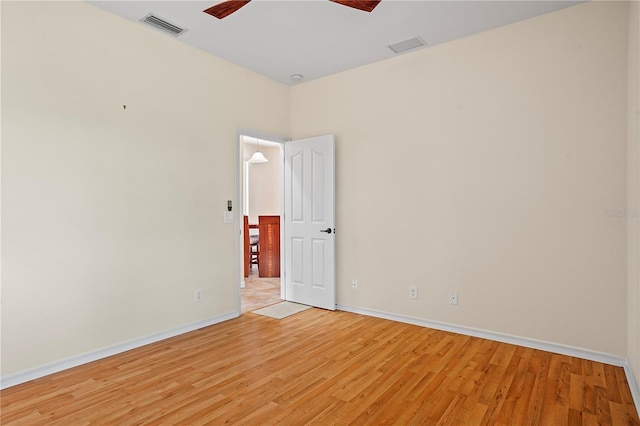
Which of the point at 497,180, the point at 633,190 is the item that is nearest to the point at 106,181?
the point at 497,180

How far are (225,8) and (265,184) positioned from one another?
576 centimetres

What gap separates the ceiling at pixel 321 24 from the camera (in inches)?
122

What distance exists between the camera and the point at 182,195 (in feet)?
12.5

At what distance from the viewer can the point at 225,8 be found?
10.2ft

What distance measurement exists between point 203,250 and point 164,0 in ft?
7.73

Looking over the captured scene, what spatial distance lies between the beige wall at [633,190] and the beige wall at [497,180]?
0.40 feet

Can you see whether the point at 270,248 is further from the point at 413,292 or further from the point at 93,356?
the point at 93,356

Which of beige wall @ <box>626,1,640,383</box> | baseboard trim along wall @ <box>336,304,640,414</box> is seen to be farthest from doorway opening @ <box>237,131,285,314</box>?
beige wall @ <box>626,1,640,383</box>

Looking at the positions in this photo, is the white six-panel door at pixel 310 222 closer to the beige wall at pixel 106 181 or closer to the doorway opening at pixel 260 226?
the doorway opening at pixel 260 226

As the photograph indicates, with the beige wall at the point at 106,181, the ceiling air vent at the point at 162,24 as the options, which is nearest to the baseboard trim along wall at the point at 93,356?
the beige wall at the point at 106,181

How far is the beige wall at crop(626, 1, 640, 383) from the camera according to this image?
97.8 inches

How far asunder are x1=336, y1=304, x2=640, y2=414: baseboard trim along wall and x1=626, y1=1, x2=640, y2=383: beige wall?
0.41ft

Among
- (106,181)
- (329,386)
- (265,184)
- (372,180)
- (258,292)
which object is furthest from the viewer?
(265,184)

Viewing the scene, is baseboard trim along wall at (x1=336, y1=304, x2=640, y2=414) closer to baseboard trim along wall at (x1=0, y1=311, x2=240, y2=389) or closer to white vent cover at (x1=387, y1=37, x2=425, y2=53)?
baseboard trim along wall at (x1=0, y1=311, x2=240, y2=389)
